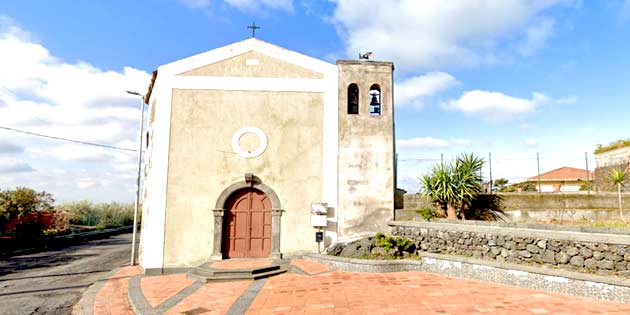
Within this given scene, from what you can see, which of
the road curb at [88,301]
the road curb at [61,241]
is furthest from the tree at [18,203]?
the road curb at [88,301]

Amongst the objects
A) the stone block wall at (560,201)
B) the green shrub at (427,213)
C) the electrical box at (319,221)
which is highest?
the stone block wall at (560,201)

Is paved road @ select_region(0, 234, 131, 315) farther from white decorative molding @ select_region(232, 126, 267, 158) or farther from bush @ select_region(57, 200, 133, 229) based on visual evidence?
bush @ select_region(57, 200, 133, 229)

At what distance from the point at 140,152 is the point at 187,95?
3688 millimetres

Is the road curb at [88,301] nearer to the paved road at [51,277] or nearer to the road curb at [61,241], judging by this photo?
the paved road at [51,277]

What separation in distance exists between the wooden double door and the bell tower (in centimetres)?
248

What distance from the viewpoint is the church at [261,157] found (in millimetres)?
10766

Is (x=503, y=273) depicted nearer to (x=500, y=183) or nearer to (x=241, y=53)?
(x=500, y=183)

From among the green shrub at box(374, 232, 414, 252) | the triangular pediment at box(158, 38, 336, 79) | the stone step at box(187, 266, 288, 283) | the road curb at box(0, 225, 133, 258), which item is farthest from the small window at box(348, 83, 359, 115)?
the road curb at box(0, 225, 133, 258)

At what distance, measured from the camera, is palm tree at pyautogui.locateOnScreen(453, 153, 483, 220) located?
35.0 feet

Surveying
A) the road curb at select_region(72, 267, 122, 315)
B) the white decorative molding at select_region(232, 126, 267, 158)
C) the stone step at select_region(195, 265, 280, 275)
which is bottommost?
the road curb at select_region(72, 267, 122, 315)

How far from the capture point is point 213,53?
11.5 m

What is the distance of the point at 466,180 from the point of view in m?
10.8

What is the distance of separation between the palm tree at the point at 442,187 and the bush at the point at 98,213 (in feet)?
84.3

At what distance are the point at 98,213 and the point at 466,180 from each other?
3129cm
